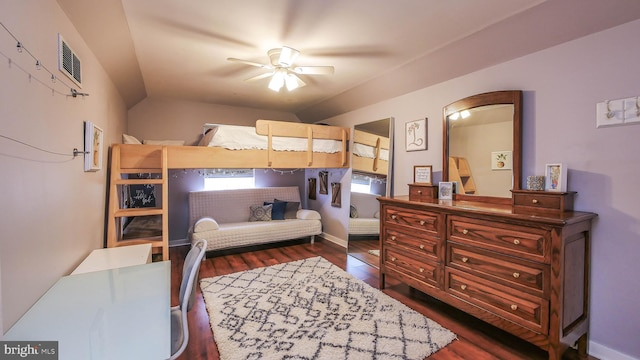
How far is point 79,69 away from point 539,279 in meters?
3.33

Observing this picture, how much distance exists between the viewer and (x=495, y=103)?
2330 millimetres

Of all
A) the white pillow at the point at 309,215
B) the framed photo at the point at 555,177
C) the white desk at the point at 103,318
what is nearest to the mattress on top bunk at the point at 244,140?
the white pillow at the point at 309,215

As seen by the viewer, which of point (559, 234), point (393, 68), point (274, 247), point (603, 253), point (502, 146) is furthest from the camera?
point (274, 247)

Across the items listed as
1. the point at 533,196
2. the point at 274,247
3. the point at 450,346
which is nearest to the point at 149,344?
the point at 450,346

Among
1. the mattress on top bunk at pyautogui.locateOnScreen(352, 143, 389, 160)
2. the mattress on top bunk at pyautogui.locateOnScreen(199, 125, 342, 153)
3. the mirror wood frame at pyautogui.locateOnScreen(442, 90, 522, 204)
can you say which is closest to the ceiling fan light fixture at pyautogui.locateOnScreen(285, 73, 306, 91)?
the mattress on top bunk at pyautogui.locateOnScreen(199, 125, 342, 153)

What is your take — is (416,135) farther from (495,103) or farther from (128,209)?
(128,209)

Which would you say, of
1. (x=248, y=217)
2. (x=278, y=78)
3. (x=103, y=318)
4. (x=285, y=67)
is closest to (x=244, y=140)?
(x=278, y=78)

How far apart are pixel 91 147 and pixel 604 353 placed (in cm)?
391

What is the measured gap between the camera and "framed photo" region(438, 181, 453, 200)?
8.57ft

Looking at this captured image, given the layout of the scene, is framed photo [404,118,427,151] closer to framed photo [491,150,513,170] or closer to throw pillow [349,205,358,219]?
framed photo [491,150,513,170]

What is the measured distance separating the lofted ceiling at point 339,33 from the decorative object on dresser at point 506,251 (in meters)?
0.45

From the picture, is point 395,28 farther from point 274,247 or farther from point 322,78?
point 274,247

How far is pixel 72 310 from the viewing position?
1.26 meters

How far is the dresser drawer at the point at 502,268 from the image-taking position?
1.69 meters
